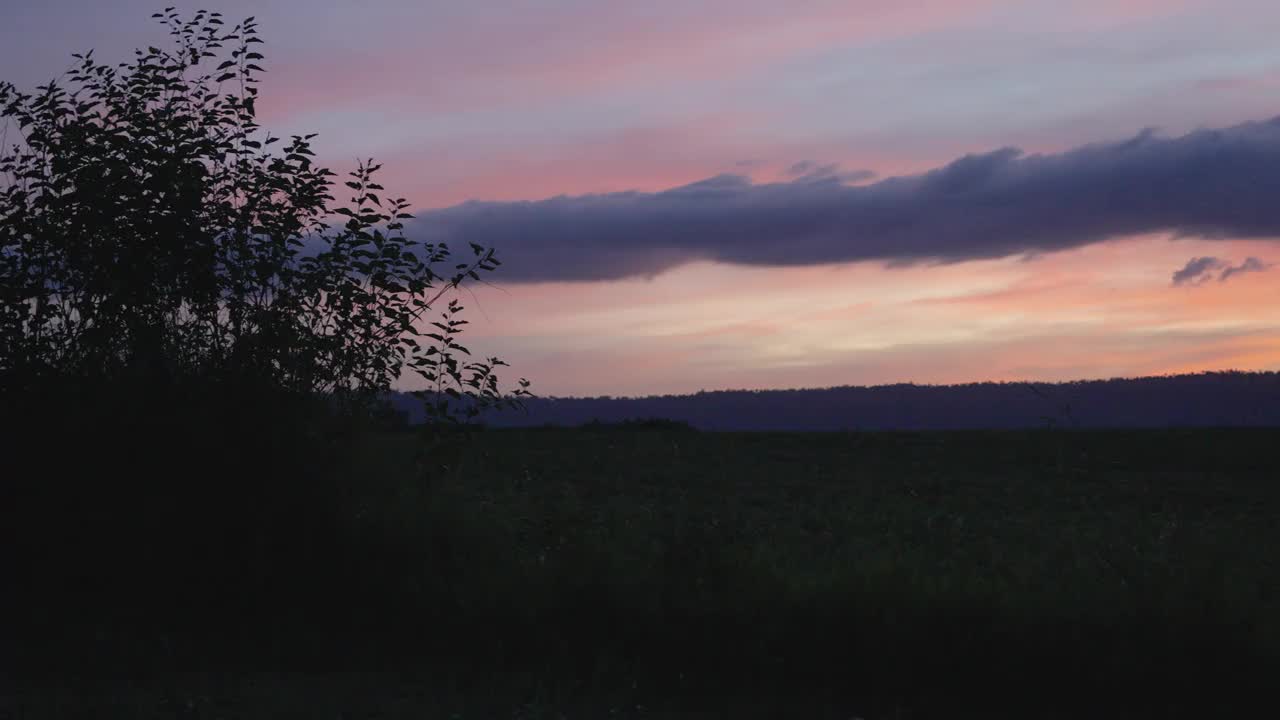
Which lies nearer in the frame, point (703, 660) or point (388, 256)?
point (703, 660)

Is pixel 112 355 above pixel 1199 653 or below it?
above

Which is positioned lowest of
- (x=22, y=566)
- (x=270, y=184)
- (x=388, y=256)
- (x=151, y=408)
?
(x=22, y=566)

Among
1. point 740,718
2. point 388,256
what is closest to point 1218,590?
point 740,718

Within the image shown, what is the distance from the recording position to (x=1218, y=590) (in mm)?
9227

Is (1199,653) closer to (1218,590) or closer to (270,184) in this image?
(1218,590)

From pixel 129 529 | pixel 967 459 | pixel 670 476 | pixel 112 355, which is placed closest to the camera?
pixel 129 529

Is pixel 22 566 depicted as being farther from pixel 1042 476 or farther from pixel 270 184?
pixel 1042 476

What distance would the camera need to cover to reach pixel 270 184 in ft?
37.7

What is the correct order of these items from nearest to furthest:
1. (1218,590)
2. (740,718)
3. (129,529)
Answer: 1. (740,718)
2. (1218,590)
3. (129,529)

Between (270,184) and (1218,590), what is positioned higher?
(270,184)

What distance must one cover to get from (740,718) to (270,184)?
7.20m

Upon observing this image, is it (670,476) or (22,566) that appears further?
(670,476)

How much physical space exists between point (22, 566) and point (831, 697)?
817 cm

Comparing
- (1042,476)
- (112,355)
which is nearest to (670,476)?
(1042,476)
